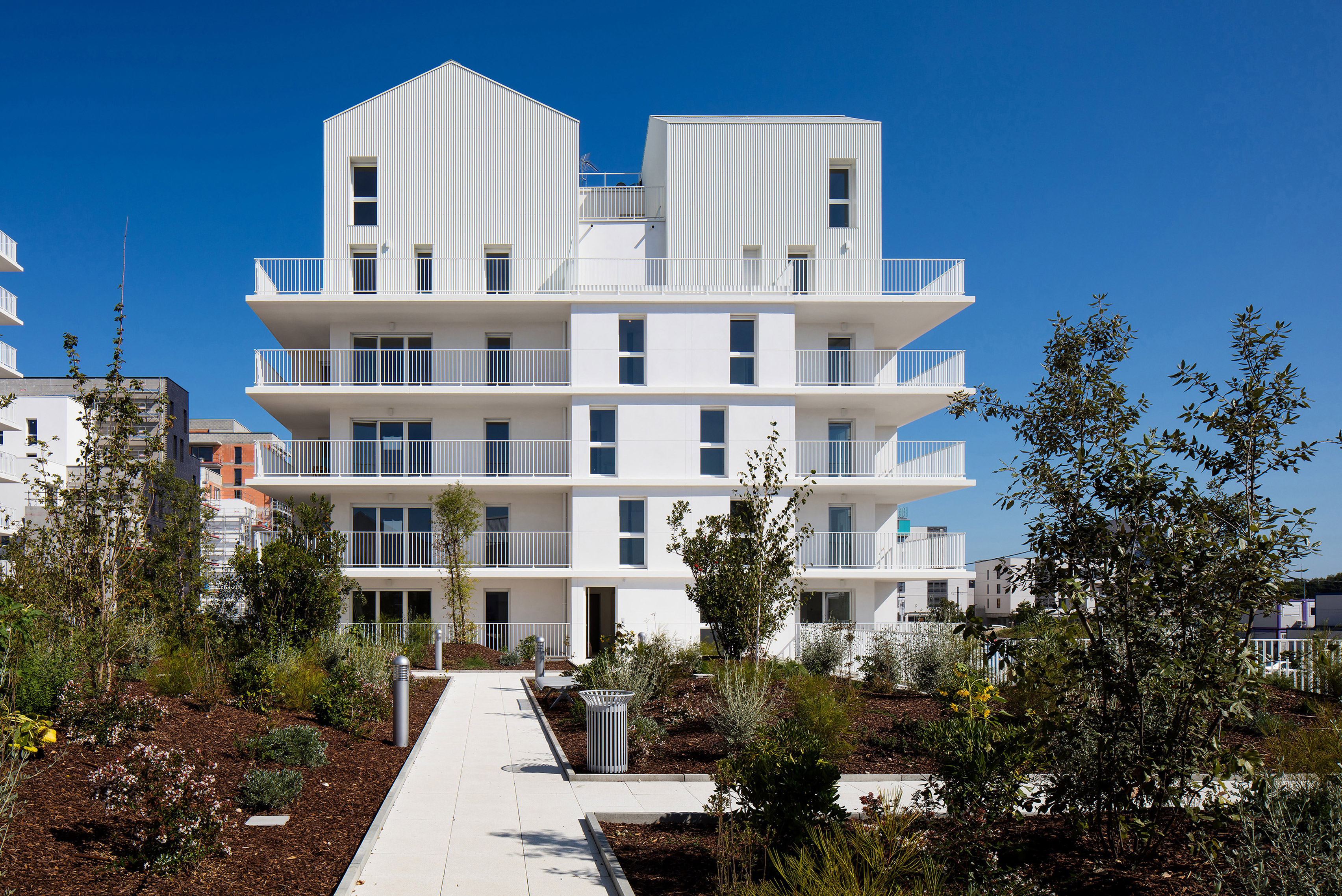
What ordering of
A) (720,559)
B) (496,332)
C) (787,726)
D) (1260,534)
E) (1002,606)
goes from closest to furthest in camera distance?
1. (1260,534)
2. (787,726)
3. (720,559)
4. (496,332)
5. (1002,606)

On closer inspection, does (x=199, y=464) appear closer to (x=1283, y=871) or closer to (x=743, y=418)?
(x=743, y=418)

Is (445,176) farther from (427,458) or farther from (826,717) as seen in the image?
(826,717)

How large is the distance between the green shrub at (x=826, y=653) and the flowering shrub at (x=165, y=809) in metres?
14.6

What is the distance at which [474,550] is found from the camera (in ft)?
88.7

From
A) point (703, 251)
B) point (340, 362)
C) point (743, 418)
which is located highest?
point (703, 251)

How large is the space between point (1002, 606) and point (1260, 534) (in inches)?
3913

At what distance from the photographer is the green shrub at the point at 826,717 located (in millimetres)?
10156

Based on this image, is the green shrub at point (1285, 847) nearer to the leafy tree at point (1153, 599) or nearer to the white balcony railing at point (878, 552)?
the leafy tree at point (1153, 599)

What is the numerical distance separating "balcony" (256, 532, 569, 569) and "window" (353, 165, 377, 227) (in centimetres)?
1032

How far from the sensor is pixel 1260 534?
18.3 feet

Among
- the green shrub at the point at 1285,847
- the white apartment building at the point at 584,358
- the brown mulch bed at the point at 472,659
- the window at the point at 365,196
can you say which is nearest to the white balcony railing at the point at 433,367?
the white apartment building at the point at 584,358

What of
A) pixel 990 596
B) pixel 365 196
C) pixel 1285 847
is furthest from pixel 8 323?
pixel 990 596

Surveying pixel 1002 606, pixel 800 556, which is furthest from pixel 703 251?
pixel 1002 606

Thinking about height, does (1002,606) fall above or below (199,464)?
below
